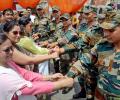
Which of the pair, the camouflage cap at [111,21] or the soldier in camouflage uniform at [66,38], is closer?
the camouflage cap at [111,21]

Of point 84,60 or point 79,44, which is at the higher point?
point 84,60

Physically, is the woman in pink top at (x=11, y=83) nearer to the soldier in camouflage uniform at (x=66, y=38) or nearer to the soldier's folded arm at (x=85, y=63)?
the soldier's folded arm at (x=85, y=63)

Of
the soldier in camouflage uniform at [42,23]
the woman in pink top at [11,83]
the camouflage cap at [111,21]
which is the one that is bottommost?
the soldier in camouflage uniform at [42,23]

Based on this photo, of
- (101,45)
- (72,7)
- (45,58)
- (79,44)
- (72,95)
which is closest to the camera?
(101,45)

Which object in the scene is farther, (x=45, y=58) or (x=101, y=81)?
(x=45, y=58)

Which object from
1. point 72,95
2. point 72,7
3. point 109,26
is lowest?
point 72,95

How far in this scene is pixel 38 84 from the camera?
3.40 metres

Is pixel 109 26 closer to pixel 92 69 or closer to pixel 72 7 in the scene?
pixel 92 69

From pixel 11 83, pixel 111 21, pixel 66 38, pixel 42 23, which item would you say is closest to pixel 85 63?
pixel 111 21

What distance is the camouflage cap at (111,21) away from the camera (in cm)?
395

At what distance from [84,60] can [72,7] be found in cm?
635

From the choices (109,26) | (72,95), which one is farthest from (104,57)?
(72,95)

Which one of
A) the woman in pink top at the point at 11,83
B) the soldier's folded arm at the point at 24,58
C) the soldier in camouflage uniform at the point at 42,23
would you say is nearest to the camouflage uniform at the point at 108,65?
the woman in pink top at the point at 11,83

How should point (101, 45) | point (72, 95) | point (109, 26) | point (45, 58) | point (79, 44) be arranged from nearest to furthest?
point (109, 26) < point (101, 45) < point (45, 58) < point (79, 44) < point (72, 95)
